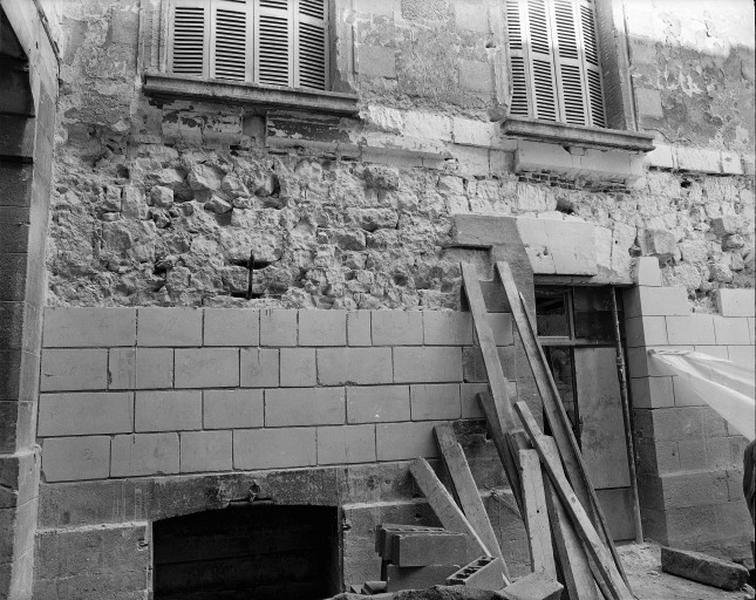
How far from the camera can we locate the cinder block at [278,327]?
4680mm

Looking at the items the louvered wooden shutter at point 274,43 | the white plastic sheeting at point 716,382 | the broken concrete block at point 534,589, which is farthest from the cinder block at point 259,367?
the white plastic sheeting at point 716,382

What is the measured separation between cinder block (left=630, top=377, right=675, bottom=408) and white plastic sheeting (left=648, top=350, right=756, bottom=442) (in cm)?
9

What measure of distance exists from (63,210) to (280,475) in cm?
256

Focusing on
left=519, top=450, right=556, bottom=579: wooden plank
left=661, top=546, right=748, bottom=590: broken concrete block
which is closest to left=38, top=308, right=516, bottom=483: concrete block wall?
left=519, top=450, right=556, bottom=579: wooden plank

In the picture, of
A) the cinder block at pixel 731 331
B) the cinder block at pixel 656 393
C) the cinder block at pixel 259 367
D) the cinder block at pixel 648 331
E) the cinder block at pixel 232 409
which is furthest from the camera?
the cinder block at pixel 731 331

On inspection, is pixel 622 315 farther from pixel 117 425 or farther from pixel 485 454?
pixel 117 425

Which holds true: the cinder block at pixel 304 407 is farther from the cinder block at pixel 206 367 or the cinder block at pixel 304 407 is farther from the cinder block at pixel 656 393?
the cinder block at pixel 656 393

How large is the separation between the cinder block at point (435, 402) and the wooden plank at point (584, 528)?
69 cm

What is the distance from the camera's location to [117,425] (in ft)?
14.0

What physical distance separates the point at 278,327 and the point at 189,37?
8.87 ft

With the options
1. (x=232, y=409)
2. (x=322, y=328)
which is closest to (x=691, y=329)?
(x=322, y=328)

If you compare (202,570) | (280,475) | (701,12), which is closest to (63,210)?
(280,475)

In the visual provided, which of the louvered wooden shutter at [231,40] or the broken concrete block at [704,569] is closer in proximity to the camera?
the broken concrete block at [704,569]

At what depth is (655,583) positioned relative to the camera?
486 centimetres
